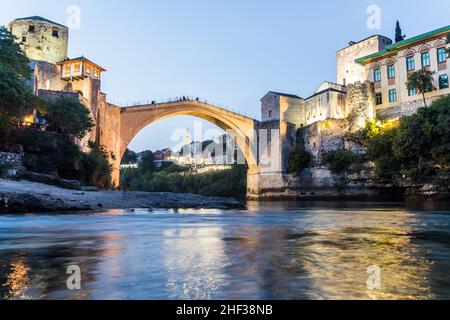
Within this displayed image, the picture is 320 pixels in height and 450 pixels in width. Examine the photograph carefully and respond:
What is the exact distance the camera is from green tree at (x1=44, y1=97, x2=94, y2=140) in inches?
A: 961

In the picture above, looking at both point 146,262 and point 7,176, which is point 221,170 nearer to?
point 7,176

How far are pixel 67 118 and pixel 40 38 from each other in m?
22.0

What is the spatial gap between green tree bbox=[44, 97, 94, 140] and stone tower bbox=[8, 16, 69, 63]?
18.6 meters

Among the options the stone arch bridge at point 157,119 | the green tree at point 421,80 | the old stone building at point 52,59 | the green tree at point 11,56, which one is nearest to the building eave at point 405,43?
the green tree at point 421,80

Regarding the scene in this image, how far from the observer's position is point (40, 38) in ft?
132

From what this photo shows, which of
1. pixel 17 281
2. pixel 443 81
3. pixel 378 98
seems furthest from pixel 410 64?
pixel 17 281

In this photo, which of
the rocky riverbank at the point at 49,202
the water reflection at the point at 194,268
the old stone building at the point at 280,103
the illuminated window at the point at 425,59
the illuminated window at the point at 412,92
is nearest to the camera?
the water reflection at the point at 194,268

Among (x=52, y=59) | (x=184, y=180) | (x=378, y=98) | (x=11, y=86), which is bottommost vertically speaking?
(x=184, y=180)

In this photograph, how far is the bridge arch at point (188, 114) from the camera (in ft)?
117

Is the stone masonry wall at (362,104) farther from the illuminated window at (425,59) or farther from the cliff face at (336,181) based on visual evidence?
the illuminated window at (425,59)

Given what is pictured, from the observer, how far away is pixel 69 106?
2488 centimetres

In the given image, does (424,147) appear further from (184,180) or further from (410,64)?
(184,180)

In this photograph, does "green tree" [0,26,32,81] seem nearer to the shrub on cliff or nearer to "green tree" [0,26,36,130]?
"green tree" [0,26,36,130]
